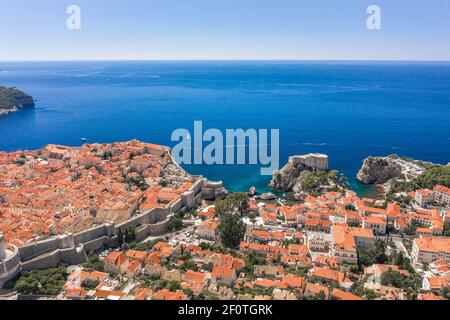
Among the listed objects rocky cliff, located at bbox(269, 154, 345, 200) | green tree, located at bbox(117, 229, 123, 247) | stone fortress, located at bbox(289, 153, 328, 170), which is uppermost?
stone fortress, located at bbox(289, 153, 328, 170)

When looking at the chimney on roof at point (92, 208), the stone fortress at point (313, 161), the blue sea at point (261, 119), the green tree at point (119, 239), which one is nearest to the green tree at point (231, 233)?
the green tree at point (119, 239)

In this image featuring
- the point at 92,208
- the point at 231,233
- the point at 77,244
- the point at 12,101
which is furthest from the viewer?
the point at 12,101

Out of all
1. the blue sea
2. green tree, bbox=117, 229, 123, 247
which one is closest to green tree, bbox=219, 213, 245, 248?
green tree, bbox=117, 229, 123, 247

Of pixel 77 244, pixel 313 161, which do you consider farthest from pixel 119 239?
pixel 313 161

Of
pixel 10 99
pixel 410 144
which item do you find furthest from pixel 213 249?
pixel 10 99

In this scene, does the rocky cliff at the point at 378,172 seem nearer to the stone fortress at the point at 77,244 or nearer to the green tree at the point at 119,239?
the stone fortress at the point at 77,244

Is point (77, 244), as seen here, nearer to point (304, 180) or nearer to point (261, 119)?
point (304, 180)

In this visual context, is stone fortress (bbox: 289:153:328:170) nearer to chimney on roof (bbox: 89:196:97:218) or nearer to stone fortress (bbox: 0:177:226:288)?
stone fortress (bbox: 0:177:226:288)
